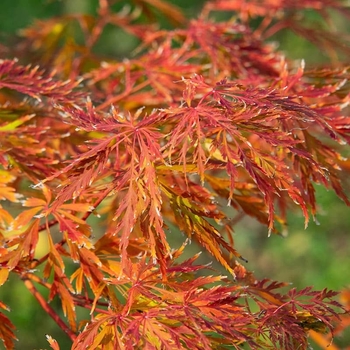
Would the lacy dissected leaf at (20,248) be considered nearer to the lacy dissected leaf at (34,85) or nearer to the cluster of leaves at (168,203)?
Answer: the cluster of leaves at (168,203)

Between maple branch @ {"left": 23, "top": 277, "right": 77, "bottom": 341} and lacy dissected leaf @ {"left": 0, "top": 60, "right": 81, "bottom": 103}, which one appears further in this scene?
lacy dissected leaf @ {"left": 0, "top": 60, "right": 81, "bottom": 103}

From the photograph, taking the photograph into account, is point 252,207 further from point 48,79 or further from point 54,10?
point 54,10

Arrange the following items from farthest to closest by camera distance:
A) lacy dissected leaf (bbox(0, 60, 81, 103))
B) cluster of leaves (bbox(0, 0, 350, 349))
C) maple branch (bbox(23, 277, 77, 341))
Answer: lacy dissected leaf (bbox(0, 60, 81, 103)) < maple branch (bbox(23, 277, 77, 341)) < cluster of leaves (bbox(0, 0, 350, 349))

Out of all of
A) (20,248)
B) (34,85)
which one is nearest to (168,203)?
(20,248)

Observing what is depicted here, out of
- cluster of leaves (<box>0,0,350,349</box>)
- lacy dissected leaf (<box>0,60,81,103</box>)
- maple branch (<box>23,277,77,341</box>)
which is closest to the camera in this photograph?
cluster of leaves (<box>0,0,350,349</box>)

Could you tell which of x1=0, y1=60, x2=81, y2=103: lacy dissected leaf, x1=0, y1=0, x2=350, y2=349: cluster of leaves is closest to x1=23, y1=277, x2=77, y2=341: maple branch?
x1=0, y1=0, x2=350, y2=349: cluster of leaves

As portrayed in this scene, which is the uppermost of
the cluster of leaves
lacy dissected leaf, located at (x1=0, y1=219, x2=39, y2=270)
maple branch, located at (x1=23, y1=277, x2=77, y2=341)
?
the cluster of leaves

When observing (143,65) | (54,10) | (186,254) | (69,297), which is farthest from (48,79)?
(54,10)

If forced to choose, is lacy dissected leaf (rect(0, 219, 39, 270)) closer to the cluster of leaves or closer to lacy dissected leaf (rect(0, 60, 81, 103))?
the cluster of leaves

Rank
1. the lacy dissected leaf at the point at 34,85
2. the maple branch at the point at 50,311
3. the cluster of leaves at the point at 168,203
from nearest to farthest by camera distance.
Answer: the cluster of leaves at the point at 168,203, the maple branch at the point at 50,311, the lacy dissected leaf at the point at 34,85

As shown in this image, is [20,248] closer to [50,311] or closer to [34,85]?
[50,311]

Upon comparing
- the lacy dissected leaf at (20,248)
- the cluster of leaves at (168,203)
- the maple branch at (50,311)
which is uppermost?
the cluster of leaves at (168,203)

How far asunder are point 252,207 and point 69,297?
0.27 metres

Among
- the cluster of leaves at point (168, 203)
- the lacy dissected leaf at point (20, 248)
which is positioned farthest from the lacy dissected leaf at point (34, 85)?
the lacy dissected leaf at point (20, 248)
